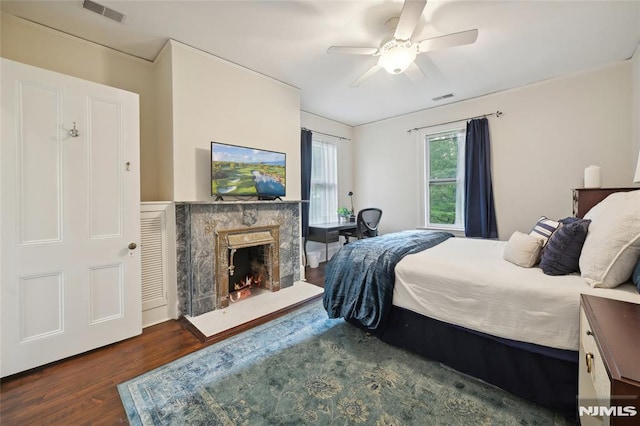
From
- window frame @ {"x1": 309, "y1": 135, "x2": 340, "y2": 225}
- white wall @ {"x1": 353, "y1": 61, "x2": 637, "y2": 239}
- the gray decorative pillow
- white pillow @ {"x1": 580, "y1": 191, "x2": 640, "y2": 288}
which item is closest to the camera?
white pillow @ {"x1": 580, "y1": 191, "x2": 640, "y2": 288}

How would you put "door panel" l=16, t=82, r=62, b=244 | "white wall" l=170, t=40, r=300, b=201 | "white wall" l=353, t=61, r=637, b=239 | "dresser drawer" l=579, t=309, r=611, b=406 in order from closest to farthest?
"dresser drawer" l=579, t=309, r=611, b=406 < "door panel" l=16, t=82, r=62, b=244 < "white wall" l=170, t=40, r=300, b=201 < "white wall" l=353, t=61, r=637, b=239

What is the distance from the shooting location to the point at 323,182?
4875mm

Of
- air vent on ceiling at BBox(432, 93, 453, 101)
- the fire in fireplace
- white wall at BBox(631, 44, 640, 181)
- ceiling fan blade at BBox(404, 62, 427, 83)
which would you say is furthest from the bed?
air vent on ceiling at BBox(432, 93, 453, 101)

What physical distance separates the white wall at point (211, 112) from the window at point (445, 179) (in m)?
2.57

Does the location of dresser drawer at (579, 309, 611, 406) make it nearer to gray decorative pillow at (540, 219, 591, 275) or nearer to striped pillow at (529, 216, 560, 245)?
gray decorative pillow at (540, 219, 591, 275)

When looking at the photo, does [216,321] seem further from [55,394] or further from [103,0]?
[103,0]

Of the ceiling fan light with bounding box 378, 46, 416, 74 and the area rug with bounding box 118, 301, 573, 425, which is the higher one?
the ceiling fan light with bounding box 378, 46, 416, 74

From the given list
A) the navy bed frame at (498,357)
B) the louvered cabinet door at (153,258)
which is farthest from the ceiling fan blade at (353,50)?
the louvered cabinet door at (153,258)

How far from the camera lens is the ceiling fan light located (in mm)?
2035

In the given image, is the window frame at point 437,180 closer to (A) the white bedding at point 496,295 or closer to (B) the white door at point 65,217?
(A) the white bedding at point 496,295

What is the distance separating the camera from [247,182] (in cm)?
297

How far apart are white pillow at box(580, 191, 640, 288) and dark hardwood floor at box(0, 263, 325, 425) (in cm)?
254

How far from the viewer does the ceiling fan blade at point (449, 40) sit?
1.93m

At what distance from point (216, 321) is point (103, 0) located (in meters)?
2.83
